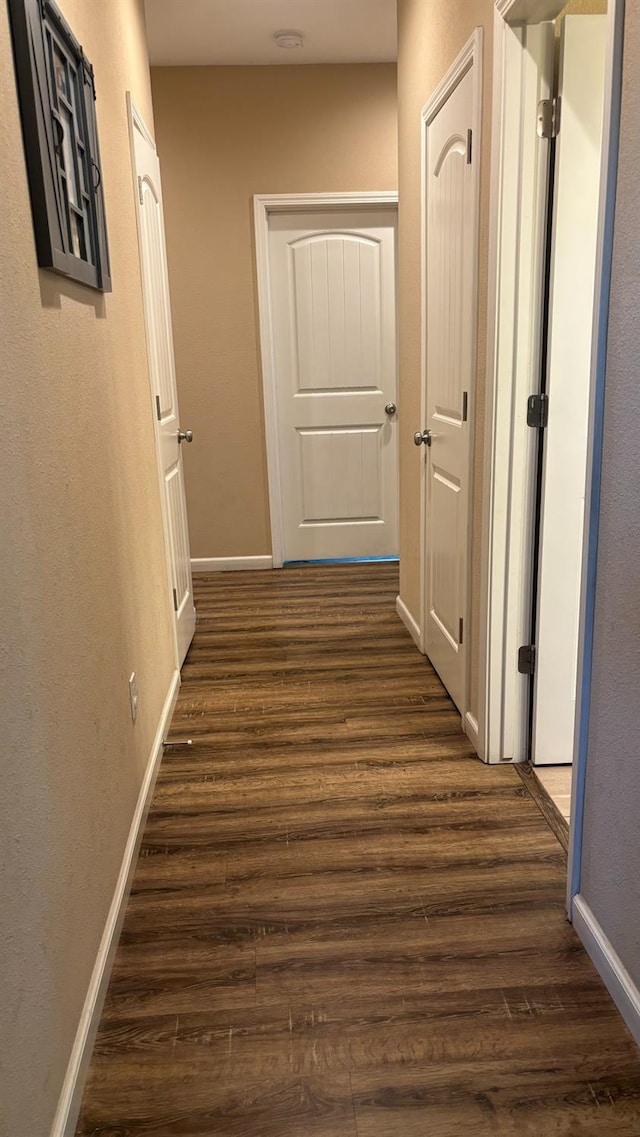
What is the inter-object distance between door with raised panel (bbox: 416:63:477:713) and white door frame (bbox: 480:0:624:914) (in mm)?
227

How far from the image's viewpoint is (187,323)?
177 inches

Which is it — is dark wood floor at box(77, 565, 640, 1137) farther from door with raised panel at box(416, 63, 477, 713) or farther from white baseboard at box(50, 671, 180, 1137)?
door with raised panel at box(416, 63, 477, 713)

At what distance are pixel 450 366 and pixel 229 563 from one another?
97.7 inches

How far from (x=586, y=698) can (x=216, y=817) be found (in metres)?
1.15

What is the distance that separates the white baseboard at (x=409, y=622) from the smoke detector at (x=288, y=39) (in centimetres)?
278

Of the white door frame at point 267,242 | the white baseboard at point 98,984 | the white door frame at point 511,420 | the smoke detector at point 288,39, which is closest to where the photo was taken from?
the white baseboard at point 98,984

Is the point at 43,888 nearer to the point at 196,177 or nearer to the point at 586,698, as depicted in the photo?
the point at 586,698

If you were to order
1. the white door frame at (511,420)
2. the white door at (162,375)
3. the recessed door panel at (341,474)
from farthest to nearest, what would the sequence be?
1. the recessed door panel at (341,474)
2. the white door at (162,375)
3. the white door frame at (511,420)

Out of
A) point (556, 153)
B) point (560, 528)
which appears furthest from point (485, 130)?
point (560, 528)

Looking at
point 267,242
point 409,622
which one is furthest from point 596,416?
point 267,242

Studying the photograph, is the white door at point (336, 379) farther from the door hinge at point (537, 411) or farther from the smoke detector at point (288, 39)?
the door hinge at point (537, 411)

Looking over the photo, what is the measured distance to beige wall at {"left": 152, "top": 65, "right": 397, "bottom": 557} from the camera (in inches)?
167

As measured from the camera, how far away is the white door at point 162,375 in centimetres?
282

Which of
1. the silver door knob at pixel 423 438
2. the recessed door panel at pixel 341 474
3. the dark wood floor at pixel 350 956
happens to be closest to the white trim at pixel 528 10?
the silver door knob at pixel 423 438
